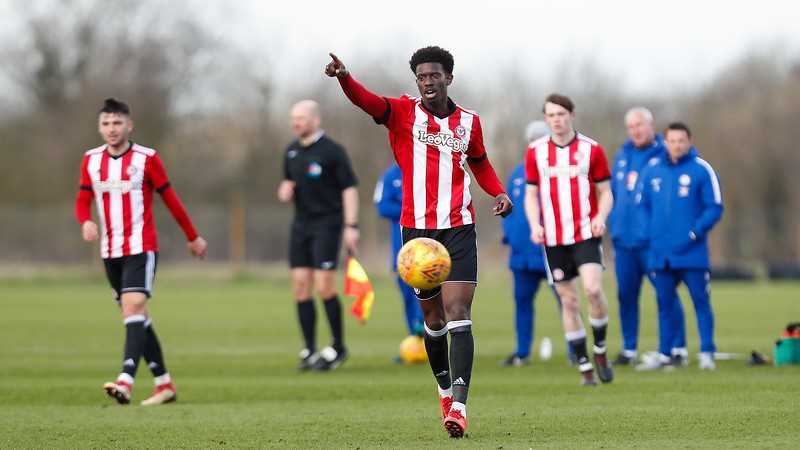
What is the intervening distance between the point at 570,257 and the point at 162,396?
3523mm

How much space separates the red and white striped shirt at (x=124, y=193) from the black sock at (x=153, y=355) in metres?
0.68

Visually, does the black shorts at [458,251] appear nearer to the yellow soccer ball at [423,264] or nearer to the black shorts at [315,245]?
the yellow soccer ball at [423,264]

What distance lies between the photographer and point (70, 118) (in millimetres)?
47688

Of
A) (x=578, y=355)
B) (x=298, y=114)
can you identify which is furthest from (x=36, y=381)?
(x=578, y=355)

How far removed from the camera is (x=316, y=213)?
503 inches

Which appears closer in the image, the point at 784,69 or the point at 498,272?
the point at 498,272

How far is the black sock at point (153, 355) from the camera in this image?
9.74m

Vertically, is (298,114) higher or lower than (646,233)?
higher

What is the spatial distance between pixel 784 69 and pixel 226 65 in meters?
23.9

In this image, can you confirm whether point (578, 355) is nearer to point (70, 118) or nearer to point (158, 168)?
point (158, 168)

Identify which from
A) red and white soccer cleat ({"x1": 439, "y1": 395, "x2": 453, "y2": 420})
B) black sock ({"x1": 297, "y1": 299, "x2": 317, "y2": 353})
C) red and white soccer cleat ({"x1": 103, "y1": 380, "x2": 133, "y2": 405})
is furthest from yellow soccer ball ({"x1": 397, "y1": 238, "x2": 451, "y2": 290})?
black sock ({"x1": 297, "y1": 299, "x2": 317, "y2": 353})

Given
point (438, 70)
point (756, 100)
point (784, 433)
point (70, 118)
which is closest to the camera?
point (784, 433)

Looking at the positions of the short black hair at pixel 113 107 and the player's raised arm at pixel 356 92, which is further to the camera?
the short black hair at pixel 113 107

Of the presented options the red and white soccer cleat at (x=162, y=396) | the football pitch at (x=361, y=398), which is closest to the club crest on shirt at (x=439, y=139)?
the football pitch at (x=361, y=398)
